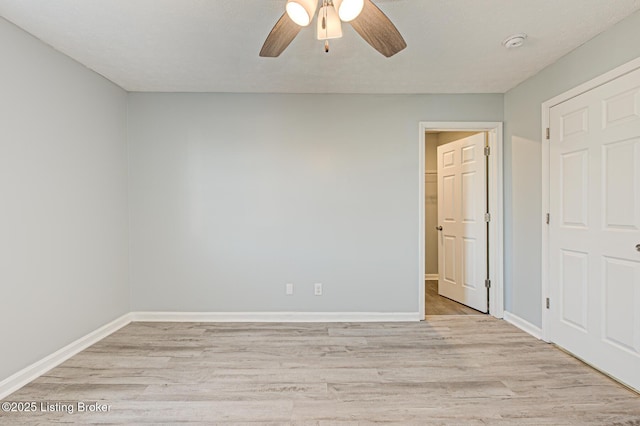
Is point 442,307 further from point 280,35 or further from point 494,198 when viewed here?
point 280,35

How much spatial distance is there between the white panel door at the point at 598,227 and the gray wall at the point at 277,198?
43.2 inches

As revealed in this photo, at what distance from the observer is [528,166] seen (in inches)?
121

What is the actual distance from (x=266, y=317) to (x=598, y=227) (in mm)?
2988

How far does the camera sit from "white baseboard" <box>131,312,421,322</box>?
3.41 metres

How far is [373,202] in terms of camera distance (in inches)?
135

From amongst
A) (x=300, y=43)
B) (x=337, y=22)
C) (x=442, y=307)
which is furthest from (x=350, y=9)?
(x=442, y=307)

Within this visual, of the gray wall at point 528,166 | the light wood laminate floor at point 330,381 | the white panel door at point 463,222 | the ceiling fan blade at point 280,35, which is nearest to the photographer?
the ceiling fan blade at point 280,35

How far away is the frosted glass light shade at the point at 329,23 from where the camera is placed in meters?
1.67

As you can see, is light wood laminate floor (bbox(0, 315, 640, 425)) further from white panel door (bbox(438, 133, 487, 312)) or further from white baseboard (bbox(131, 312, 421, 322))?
white panel door (bbox(438, 133, 487, 312))

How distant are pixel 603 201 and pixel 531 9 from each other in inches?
55.7

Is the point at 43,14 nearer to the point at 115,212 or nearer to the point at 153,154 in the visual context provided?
the point at 153,154

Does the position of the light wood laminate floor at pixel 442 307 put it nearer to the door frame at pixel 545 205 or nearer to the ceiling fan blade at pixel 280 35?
the door frame at pixel 545 205

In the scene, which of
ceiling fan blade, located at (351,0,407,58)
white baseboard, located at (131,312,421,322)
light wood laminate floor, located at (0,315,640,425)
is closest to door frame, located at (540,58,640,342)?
light wood laminate floor, located at (0,315,640,425)

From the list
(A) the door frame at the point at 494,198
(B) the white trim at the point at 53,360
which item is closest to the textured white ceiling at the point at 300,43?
(A) the door frame at the point at 494,198
